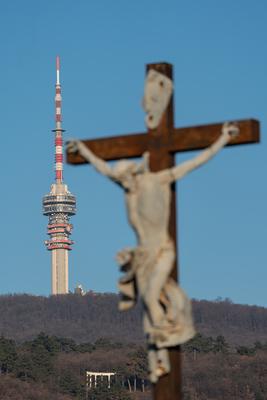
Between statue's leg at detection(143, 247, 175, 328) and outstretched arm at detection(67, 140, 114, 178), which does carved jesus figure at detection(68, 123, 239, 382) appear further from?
outstretched arm at detection(67, 140, 114, 178)

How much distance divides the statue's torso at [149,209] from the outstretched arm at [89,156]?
0.93 feet

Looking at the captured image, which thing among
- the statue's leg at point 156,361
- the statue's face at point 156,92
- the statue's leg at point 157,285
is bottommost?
the statue's leg at point 156,361

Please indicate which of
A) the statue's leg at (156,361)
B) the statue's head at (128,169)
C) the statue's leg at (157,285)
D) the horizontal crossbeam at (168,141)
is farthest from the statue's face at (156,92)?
the statue's leg at (156,361)

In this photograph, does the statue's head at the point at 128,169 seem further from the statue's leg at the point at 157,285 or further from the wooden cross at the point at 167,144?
the statue's leg at the point at 157,285

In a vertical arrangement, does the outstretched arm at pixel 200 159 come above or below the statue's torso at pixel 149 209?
above

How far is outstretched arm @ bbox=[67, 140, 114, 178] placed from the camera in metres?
14.3

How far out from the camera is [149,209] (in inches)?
549

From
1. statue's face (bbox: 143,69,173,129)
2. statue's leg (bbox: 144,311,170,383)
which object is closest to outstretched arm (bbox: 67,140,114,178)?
statue's face (bbox: 143,69,173,129)

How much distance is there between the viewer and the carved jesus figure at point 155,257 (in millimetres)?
13828

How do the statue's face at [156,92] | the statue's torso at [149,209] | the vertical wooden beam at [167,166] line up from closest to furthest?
the vertical wooden beam at [167,166], the statue's torso at [149,209], the statue's face at [156,92]

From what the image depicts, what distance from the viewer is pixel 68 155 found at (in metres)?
15.0

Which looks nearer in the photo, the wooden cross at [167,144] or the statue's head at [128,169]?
the wooden cross at [167,144]

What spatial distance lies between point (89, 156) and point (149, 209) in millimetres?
943

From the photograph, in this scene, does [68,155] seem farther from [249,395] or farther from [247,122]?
[249,395]
